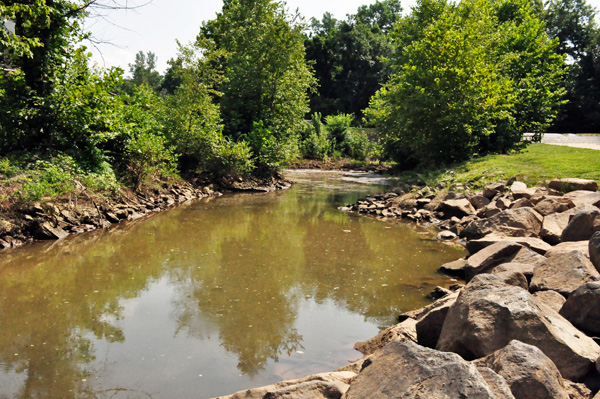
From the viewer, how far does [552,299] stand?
5.45 meters

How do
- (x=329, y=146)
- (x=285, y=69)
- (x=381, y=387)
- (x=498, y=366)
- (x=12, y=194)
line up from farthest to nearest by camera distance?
(x=329, y=146)
(x=285, y=69)
(x=12, y=194)
(x=498, y=366)
(x=381, y=387)

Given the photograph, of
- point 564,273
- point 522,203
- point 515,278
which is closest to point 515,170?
point 522,203

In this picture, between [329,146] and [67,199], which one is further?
[329,146]

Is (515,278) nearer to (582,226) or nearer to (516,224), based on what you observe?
(582,226)

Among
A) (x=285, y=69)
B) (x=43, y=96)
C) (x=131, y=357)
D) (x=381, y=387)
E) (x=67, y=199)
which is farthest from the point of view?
(x=285, y=69)

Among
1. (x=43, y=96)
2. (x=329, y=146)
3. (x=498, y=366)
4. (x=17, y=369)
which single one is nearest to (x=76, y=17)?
(x=43, y=96)

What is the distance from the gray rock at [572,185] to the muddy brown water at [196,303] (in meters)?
3.55

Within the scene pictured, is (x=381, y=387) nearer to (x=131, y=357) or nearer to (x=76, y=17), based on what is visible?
(x=131, y=357)

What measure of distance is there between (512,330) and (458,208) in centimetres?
1000

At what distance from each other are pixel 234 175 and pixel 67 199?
1055 centimetres

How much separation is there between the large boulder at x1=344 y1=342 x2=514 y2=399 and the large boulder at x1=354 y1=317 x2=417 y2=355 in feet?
5.46

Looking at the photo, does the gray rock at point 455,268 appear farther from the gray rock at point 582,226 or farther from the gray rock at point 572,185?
the gray rock at point 572,185

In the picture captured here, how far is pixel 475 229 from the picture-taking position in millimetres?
10953

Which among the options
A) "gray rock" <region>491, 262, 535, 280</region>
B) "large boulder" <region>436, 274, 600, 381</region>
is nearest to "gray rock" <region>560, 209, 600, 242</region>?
"gray rock" <region>491, 262, 535, 280</region>
